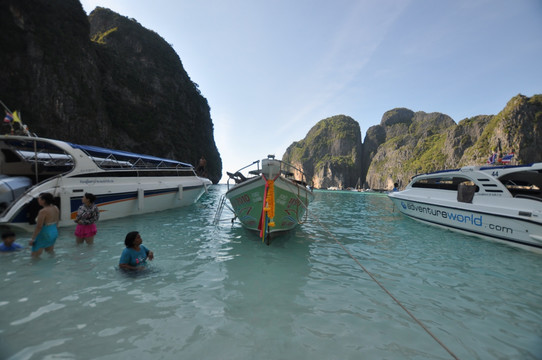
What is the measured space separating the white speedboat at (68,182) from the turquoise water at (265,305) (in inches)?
59.7

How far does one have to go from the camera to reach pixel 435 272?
18.0ft

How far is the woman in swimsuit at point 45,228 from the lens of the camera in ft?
16.2

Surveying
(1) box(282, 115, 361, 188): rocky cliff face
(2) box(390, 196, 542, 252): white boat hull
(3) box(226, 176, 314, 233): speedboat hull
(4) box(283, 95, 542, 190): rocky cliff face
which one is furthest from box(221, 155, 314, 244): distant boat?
(1) box(282, 115, 361, 188): rocky cliff face

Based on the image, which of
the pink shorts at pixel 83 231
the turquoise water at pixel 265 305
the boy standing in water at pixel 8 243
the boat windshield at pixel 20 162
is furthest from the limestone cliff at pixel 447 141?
the boat windshield at pixel 20 162

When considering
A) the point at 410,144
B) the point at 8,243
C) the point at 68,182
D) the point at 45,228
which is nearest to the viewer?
the point at 45,228

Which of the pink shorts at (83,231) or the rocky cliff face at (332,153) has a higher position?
the rocky cliff face at (332,153)

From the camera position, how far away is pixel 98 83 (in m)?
40.5

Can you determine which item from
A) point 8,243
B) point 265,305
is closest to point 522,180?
point 265,305

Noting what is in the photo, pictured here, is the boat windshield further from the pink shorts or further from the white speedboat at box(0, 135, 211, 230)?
the pink shorts

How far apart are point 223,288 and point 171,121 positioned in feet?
197

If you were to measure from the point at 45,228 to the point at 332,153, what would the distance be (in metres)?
165

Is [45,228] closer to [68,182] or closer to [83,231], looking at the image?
[83,231]

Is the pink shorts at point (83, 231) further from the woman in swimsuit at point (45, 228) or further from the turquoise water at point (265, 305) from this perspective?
the woman in swimsuit at point (45, 228)

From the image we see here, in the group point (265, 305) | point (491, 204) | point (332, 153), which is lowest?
point (265, 305)
